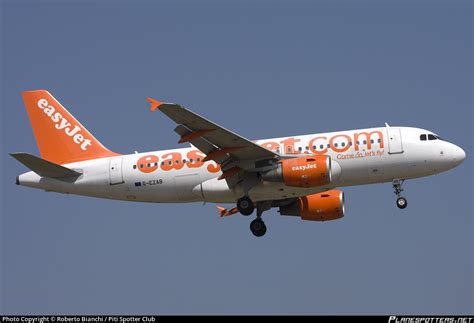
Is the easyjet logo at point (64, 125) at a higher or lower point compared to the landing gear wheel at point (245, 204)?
higher

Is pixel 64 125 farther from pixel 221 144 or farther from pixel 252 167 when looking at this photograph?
pixel 252 167

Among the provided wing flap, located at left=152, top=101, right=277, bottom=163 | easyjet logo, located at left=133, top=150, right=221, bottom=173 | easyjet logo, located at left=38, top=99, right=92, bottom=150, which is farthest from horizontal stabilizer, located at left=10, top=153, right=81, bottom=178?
wing flap, located at left=152, top=101, right=277, bottom=163

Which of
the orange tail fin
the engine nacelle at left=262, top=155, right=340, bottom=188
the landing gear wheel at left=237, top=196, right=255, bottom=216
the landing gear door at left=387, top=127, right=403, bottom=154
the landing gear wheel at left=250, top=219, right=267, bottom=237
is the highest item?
the orange tail fin

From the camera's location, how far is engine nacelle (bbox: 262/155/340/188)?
141ft

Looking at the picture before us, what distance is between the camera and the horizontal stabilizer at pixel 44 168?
45062 mm

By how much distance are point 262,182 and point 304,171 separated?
2692mm

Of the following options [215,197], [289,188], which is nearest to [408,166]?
[289,188]

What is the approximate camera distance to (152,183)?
46188 mm

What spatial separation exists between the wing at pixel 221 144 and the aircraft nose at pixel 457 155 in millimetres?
8409

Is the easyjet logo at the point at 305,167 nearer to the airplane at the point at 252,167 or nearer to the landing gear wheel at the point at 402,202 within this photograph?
the airplane at the point at 252,167

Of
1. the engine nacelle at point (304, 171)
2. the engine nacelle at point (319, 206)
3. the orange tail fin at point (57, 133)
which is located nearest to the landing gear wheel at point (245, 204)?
the engine nacelle at point (304, 171)

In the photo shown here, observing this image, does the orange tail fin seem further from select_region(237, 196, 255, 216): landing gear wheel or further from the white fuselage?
select_region(237, 196, 255, 216): landing gear wheel

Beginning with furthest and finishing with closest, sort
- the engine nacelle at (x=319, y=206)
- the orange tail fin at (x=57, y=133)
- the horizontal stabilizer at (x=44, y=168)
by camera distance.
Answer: the orange tail fin at (x=57, y=133) → the engine nacelle at (x=319, y=206) → the horizontal stabilizer at (x=44, y=168)

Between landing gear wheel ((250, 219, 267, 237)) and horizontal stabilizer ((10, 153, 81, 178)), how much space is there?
9188mm
